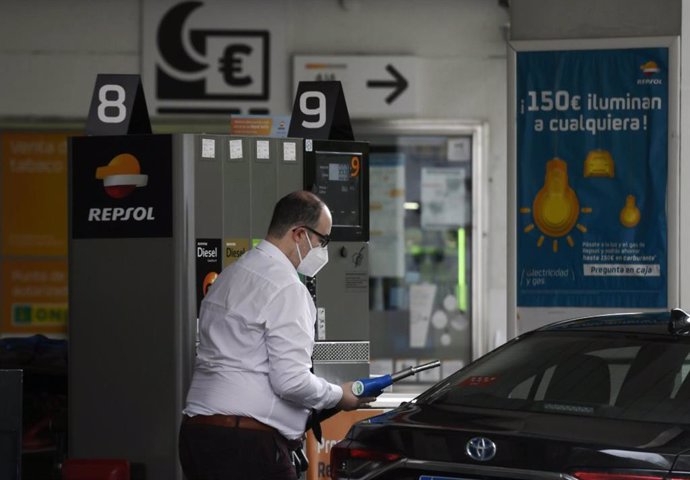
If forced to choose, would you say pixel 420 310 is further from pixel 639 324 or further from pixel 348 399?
pixel 639 324

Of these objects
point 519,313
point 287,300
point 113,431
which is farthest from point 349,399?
point 519,313

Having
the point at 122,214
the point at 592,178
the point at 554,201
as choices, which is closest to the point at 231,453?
the point at 122,214

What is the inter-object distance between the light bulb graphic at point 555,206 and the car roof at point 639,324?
3555 millimetres

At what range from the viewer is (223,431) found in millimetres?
5168

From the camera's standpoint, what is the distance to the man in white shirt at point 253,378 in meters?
5.09

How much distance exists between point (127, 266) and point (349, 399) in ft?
6.10

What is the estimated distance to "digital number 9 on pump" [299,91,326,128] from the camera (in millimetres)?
7441

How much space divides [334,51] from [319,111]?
16.3 ft

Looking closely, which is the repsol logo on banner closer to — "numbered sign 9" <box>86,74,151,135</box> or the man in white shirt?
"numbered sign 9" <box>86,74,151,135</box>

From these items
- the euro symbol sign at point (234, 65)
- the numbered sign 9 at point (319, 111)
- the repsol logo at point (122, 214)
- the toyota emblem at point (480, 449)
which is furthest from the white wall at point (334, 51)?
the toyota emblem at point (480, 449)

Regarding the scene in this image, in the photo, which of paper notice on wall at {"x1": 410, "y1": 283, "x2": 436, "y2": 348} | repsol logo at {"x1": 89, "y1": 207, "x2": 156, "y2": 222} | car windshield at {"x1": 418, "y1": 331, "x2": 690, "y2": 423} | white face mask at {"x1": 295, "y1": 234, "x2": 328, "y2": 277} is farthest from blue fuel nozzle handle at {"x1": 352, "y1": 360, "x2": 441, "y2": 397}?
paper notice on wall at {"x1": 410, "y1": 283, "x2": 436, "y2": 348}

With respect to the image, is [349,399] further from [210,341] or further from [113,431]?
[113,431]

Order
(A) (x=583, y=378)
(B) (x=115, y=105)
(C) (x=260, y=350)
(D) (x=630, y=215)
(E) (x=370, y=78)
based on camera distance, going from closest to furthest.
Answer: (A) (x=583, y=378)
(C) (x=260, y=350)
(B) (x=115, y=105)
(D) (x=630, y=215)
(E) (x=370, y=78)

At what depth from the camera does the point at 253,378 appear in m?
5.15
